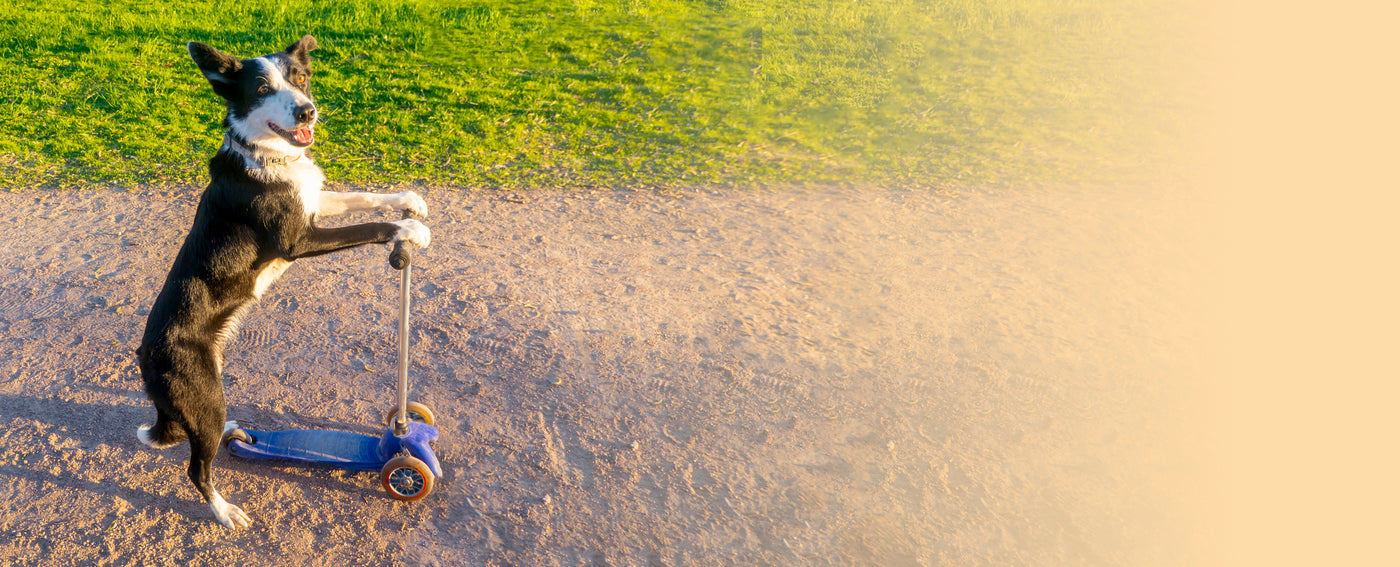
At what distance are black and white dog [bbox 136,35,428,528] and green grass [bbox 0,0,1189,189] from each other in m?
4.17

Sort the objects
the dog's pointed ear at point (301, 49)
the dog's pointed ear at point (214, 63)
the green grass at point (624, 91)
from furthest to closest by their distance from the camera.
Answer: the green grass at point (624, 91) → the dog's pointed ear at point (301, 49) → the dog's pointed ear at point (214, 63)

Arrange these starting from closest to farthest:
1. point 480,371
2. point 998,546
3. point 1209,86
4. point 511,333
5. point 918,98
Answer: point 998,546 → point 480,371 → point 511,333 → point 918,98 → point 1209,86

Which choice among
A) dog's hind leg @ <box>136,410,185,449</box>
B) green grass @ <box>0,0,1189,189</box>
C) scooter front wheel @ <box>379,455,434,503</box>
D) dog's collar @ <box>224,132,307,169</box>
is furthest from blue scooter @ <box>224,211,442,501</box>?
green grass @ <box>0,0,1189,189</box>

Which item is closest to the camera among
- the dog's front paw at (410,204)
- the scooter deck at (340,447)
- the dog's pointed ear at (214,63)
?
the dog's pointed ear at (214,63)

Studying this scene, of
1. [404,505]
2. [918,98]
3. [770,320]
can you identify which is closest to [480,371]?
[404,505]

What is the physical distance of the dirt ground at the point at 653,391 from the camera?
3.99 m

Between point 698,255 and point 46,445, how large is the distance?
Result: 407 cm

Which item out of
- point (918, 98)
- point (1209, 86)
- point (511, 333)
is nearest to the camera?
point (511, 333)

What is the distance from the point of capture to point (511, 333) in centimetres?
541

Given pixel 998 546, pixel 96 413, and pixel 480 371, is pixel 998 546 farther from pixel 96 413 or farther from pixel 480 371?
pixel 96 413

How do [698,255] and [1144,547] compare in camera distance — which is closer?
[1144,547]

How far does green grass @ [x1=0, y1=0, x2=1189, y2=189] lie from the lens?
8438mm

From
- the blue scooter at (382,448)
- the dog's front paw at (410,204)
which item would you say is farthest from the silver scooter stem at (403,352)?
the dog's front paw at (410,204)

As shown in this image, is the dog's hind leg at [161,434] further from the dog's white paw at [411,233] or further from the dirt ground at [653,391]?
the dog's white paw at [411,233]
